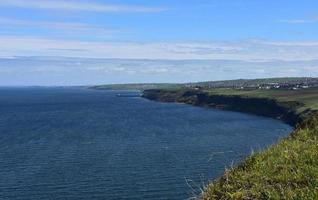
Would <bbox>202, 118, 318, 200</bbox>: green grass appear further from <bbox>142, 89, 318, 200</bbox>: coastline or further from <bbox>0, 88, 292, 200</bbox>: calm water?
<bbox>0, 88, 292, 200</bbox>: calm water

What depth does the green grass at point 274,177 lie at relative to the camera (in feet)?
30.3

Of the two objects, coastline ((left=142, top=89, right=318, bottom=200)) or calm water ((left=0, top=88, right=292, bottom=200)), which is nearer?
coastline ((left=142, top=89, right=318, bottom=200))

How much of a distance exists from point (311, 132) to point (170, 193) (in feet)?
106

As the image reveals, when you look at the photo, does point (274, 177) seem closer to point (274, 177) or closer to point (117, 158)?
point (274, 177)

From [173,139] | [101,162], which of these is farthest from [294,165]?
[173,139]

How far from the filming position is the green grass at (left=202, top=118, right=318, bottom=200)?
9.25m

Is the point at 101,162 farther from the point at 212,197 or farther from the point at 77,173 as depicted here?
the point at 212,197

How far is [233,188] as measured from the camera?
33.0 feet

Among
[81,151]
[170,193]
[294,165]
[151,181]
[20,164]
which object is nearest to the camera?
[294,165]

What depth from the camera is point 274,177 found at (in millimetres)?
10156

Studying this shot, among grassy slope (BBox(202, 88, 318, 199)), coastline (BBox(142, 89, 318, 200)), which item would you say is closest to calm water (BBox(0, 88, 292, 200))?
coastline (BBox(142, 89, 318, 200))

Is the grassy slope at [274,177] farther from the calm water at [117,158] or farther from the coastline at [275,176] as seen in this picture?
the calm water at [117,158]

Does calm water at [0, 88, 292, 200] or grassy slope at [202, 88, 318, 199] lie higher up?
grassy slope at [202, 88, 318, 199]

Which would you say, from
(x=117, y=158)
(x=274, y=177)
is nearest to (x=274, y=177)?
(x=274, y=177)
